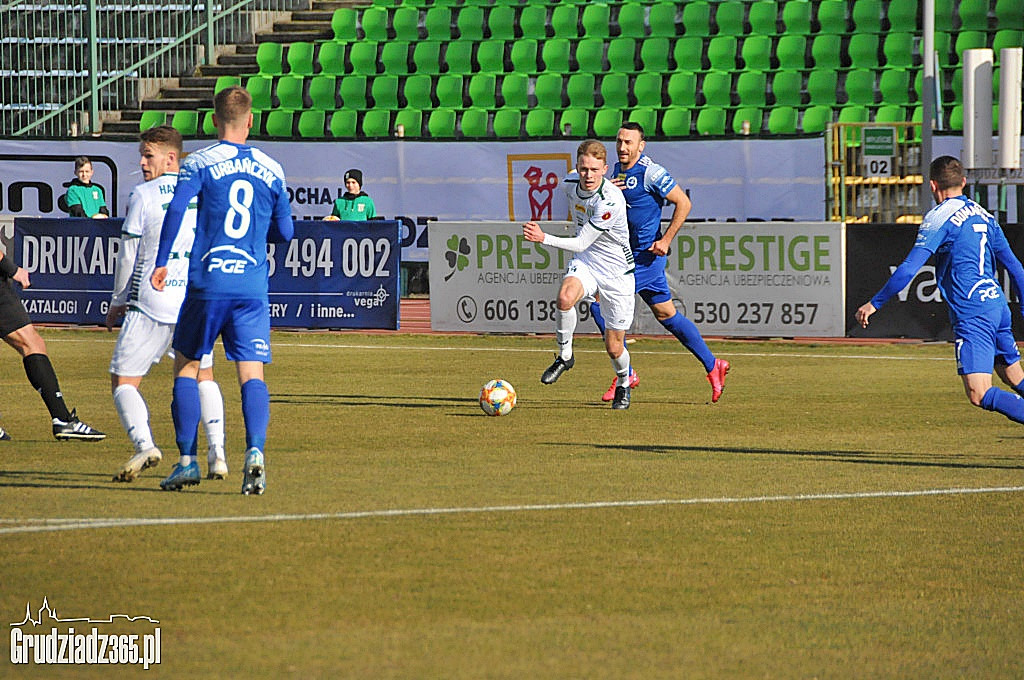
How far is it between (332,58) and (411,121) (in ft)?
9.79

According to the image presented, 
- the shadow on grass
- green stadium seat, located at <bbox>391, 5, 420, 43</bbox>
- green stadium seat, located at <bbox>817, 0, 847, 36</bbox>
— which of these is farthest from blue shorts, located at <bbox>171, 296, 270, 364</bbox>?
green stadium seat, located at <bbox>391, 5, 420, 43</bbox>

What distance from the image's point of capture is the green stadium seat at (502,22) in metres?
30.8

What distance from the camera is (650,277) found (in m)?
14.3

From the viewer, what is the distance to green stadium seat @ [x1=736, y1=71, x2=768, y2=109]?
28.0 meters

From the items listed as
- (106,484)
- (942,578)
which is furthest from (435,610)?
(106,484)

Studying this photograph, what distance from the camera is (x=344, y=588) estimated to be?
678 cm

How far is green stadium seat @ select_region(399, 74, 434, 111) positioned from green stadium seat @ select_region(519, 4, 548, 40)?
209 cm

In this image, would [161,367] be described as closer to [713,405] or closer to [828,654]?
[713,405]

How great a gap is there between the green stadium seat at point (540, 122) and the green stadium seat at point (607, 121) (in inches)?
30.7

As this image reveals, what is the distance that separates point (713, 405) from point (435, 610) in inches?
305

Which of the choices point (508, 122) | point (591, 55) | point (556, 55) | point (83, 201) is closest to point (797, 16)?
point (591, 55)

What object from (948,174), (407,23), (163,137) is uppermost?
(407,23)

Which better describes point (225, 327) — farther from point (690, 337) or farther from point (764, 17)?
point (764, 17)

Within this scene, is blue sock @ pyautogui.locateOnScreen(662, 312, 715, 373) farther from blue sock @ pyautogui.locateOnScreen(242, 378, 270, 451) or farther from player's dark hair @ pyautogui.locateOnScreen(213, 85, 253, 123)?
player's dark hair @ pyautogui.locateOnScreen(213, 85, 253, 123)
